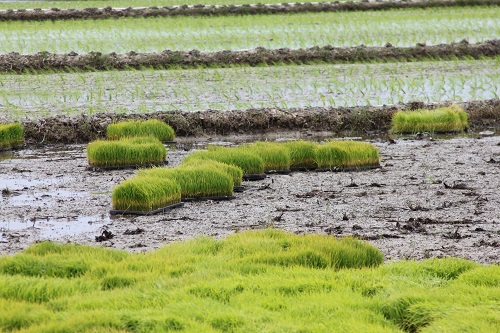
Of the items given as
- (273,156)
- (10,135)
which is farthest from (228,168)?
(10,135)

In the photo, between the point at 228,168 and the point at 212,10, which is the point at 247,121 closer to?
the point at 228,168

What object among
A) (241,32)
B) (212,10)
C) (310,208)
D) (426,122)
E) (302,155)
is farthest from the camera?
(212,10)

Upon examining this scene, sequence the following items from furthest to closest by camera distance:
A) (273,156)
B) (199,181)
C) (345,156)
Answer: (345,156)
(273,156)
(199,181)

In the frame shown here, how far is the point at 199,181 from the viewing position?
809 centimetres

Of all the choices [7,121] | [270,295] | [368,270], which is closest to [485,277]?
[368,270]

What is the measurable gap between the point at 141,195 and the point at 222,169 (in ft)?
4.06

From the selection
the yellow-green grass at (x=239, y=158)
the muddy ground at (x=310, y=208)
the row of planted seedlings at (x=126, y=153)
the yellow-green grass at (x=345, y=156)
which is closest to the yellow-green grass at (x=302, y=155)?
the yellow-green grass at (x=345, y=156)

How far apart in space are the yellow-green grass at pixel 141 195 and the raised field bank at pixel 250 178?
1 cm

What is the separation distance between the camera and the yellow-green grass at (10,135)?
11008 mm

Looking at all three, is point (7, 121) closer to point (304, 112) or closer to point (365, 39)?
point (304, 112)

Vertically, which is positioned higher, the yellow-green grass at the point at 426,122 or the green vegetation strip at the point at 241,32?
the green vegetation strip at the point at 241,32

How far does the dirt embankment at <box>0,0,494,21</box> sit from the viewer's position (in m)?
24.6

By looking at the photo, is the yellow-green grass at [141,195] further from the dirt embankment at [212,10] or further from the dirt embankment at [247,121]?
the dirt embankment at [212,10]

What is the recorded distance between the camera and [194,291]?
174 inches
